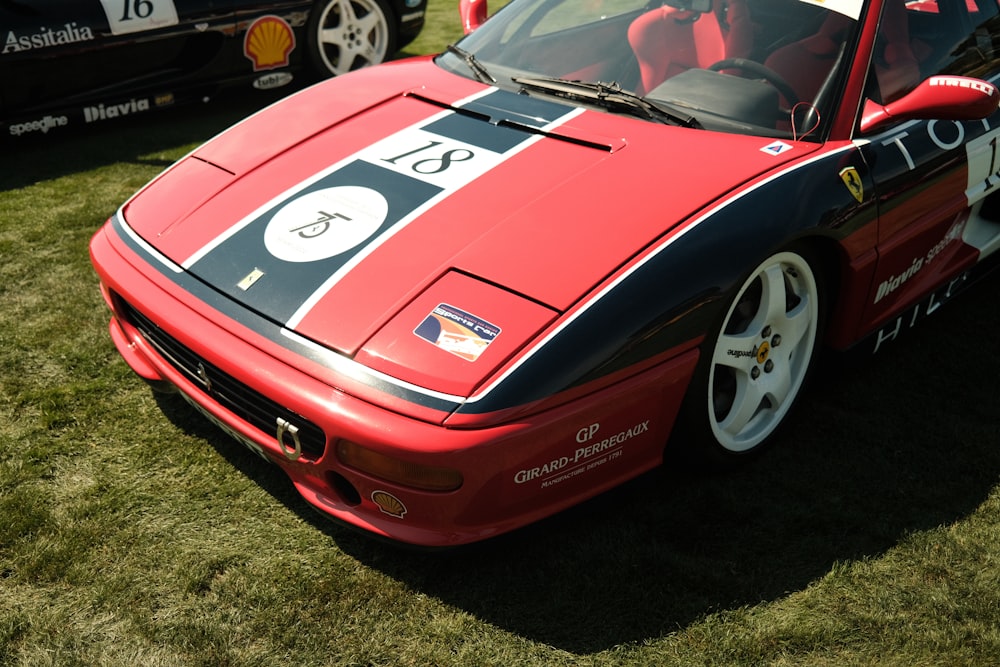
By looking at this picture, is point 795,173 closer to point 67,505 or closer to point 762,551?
point 762,551

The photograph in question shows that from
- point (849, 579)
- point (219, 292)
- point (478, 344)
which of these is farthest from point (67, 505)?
point (849, 579)

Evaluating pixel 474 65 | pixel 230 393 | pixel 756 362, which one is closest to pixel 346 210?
pixel 230 393

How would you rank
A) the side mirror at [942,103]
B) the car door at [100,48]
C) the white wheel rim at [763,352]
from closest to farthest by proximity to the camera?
1. the white wheel rim at [763,352]
2. the side mirror at [942,103]
3. the car door at [100,48]

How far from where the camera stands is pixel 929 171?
2.90 meters

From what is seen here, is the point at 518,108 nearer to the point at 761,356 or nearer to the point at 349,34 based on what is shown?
the point at 761,356

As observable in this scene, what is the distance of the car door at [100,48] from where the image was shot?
4.67m

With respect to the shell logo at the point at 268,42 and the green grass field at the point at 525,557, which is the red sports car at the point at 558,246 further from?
the shell logo at the point at 268,42

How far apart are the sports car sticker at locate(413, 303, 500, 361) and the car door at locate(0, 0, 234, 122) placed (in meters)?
3.46

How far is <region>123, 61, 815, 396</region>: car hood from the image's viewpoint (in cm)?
220

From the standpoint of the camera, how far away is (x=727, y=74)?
2.90 m

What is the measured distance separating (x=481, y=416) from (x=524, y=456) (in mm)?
144

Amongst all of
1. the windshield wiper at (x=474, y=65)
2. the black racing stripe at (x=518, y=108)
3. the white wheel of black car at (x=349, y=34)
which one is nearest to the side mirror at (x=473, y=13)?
the windshield wiper at (x=474, y=65)

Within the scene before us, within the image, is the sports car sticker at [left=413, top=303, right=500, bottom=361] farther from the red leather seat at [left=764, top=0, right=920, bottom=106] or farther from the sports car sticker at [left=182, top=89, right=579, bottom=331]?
the red leather seat at [left=764, top=0, right=920, bottom=106]

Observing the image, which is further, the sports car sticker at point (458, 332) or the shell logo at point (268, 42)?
the shell logo at point (268, 42)
